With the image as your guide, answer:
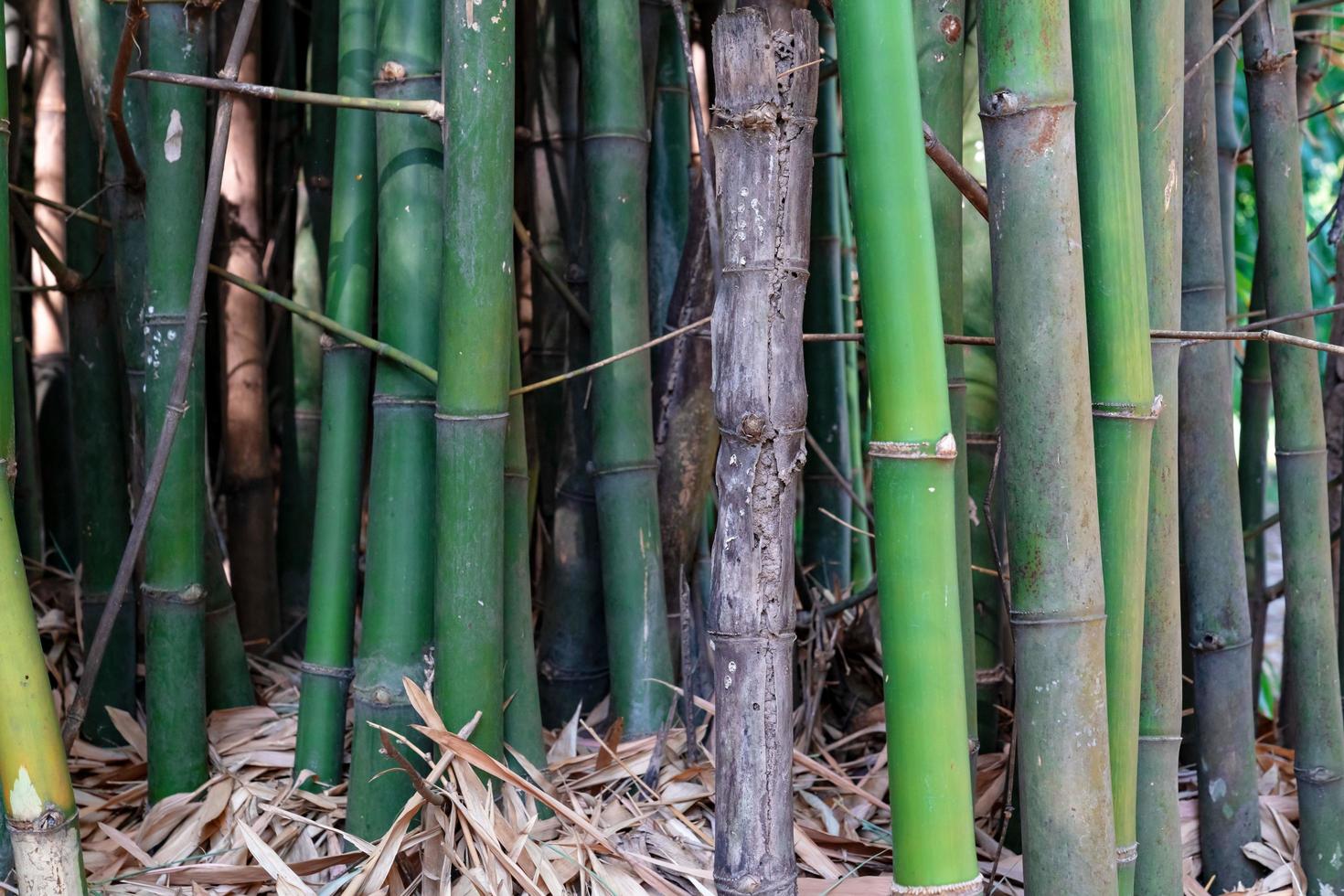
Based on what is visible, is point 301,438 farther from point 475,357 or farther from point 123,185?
point 475,357

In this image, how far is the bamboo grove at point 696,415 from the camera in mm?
743

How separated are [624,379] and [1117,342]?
48 centimetres

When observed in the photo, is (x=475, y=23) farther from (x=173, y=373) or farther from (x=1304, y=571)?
(x=1304, y=571)

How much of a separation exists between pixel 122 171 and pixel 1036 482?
92cm

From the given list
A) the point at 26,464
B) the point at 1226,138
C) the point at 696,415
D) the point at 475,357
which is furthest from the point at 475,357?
the point at 1226,138

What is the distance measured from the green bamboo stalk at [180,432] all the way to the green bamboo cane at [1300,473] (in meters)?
0.96

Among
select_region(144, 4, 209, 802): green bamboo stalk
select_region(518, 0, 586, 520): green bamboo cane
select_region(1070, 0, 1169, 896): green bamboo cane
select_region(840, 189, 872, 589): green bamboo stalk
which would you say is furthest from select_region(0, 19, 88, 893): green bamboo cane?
select_region(840, 189, 872, 589): green bamboo stalk

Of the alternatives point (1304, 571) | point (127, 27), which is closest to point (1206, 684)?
point (1304, 571)

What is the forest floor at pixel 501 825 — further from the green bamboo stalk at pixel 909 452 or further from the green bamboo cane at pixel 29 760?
the green bamboo stalk at pixel 909 452

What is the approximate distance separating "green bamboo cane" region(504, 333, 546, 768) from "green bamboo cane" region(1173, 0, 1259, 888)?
598 mm

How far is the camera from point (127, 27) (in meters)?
0.96

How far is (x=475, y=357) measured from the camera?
0.95m

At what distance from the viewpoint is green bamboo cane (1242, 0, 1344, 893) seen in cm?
114

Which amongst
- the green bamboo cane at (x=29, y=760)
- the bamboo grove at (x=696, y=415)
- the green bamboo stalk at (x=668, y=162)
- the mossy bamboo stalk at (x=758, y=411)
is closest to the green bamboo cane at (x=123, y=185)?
the bamboo grove at (x=696, y=415)
